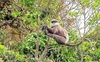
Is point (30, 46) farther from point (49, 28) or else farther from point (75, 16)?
point (49, 28)

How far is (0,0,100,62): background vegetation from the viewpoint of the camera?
9.59 meters

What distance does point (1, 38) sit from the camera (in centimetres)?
1220

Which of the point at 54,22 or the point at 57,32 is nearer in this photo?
the point at 54,22

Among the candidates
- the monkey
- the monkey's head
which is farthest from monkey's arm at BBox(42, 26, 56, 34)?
the monkey's head

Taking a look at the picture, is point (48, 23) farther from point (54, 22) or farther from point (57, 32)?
point (57, 32)

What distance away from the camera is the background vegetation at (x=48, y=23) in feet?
31.5

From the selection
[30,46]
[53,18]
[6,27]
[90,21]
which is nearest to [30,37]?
[30,46]

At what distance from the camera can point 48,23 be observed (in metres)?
9.00

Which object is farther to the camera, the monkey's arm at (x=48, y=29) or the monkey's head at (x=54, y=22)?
the monkey's head at (x=54, y=22)

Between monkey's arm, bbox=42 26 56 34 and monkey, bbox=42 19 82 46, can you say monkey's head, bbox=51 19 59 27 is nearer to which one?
monkey, bbox=42 19 82 46

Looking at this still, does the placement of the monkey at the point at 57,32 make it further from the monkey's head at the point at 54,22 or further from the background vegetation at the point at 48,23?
the background vegetation at the point at 48,23

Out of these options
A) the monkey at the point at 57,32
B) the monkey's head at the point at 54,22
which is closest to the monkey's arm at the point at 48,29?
the monkey at the point at 57,32

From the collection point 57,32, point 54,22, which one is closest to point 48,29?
point 54,22

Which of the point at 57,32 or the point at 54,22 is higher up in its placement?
the point at 54,22
